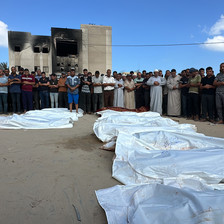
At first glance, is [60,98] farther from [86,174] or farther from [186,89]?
[86,174]

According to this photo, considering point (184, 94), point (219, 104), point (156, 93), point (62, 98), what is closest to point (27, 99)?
point (62, 98)

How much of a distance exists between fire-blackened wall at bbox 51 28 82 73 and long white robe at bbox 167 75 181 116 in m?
18.7

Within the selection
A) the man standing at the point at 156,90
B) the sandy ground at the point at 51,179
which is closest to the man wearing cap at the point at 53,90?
the man standing at the point at 156,90

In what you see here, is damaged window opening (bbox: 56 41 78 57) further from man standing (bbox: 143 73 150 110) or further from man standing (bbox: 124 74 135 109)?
man standing (bbox: 143 73 150 110)

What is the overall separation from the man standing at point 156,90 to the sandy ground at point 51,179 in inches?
162

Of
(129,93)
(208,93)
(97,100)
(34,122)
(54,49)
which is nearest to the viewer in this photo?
(34,122)

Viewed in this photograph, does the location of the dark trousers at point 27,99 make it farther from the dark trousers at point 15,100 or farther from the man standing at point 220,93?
the man standing at point 220,93

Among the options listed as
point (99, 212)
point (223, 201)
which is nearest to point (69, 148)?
point (99, 212)

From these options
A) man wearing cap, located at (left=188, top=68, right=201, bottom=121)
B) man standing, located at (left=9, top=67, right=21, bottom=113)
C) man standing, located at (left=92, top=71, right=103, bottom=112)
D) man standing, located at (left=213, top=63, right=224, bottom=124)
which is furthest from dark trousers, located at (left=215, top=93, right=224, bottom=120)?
man standing, located at (left=9, top=67, right=21, bottom=113)

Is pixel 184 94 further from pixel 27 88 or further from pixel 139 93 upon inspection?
pixel 27 88

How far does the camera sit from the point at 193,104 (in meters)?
6.30

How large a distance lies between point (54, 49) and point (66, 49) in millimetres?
1542

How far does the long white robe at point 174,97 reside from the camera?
6781 mm

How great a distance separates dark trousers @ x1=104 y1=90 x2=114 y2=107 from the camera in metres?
7.45
